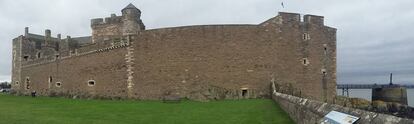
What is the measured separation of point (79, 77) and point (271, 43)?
13881 millimetres

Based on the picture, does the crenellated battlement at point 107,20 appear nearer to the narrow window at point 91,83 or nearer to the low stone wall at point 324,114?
the narrow window at point 91,83

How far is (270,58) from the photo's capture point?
26438 mm

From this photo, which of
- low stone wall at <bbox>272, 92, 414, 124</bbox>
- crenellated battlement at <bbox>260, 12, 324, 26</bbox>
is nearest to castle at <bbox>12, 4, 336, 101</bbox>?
crenellated battlement at <bbox>260, 12, 324, 26</bbox>

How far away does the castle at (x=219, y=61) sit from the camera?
26.1 meters

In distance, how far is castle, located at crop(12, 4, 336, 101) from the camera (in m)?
26.1

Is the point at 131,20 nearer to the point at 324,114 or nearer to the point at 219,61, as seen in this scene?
the point at 219,61

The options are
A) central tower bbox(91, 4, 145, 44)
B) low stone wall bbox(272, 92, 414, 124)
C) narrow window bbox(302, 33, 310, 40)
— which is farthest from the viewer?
central tower bbox(91, 4, 145, 44)

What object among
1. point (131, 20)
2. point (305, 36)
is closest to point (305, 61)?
point (305, 36)

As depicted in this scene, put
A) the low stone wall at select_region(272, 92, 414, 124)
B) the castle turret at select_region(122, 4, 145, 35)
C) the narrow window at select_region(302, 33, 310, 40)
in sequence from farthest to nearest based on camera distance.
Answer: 1. the castle turret at select_region(122, 4, 145, 35)
2. the narrow window at select_region(302, 33, 310, 40)
3. the low stone wall at select_region(272, 92, 414, 124)

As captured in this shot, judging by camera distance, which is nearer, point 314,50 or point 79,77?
point 314,50

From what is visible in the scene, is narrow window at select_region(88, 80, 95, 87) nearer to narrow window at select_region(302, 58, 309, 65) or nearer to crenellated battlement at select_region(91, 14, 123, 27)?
crenellated battlement at select_region(91, 14, 123, 27)

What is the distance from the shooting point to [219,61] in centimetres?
2616

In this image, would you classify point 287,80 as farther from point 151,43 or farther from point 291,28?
point 151,43

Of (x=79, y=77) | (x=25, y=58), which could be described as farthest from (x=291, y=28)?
(x=25, y=58)
